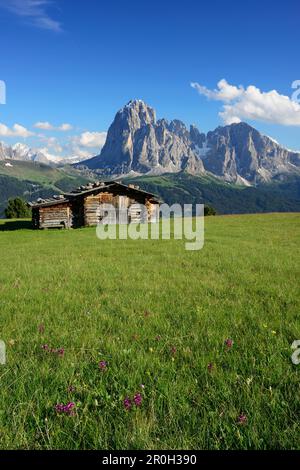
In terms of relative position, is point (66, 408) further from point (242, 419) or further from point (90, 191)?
point (90, 191)

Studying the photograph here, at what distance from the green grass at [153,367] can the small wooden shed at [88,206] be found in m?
44.0

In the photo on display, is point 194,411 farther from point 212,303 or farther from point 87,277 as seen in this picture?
point 87,277

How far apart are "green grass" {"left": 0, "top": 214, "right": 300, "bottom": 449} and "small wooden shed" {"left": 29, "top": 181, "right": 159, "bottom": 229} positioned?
44013 millimetres

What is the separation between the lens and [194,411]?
4.17m

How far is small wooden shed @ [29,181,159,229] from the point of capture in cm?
5406

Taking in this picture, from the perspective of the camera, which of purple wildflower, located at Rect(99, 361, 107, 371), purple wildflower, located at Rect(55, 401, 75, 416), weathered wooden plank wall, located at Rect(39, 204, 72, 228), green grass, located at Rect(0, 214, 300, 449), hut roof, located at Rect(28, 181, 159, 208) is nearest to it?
green grass, located at Rect(0, 214, 300, 449)

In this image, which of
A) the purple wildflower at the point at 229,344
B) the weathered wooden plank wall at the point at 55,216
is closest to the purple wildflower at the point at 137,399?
the purple wildflower at the point at 229,344

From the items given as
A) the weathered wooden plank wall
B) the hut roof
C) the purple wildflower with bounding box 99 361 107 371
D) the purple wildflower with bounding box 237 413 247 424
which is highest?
the hut roof

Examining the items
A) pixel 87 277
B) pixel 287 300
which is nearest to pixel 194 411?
pixel 287 300

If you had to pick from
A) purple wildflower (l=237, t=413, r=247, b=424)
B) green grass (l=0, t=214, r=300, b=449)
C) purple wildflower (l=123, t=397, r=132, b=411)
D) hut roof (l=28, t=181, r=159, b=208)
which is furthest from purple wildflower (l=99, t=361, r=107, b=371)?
hut roof (l=28, t=181, r=159, b=208)

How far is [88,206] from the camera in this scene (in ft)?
181

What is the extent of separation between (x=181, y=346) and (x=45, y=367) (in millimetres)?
2254

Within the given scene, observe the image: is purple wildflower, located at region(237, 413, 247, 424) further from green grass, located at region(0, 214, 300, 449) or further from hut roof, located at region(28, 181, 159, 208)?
hut roof, located at region(28, 181, 159, 208)
